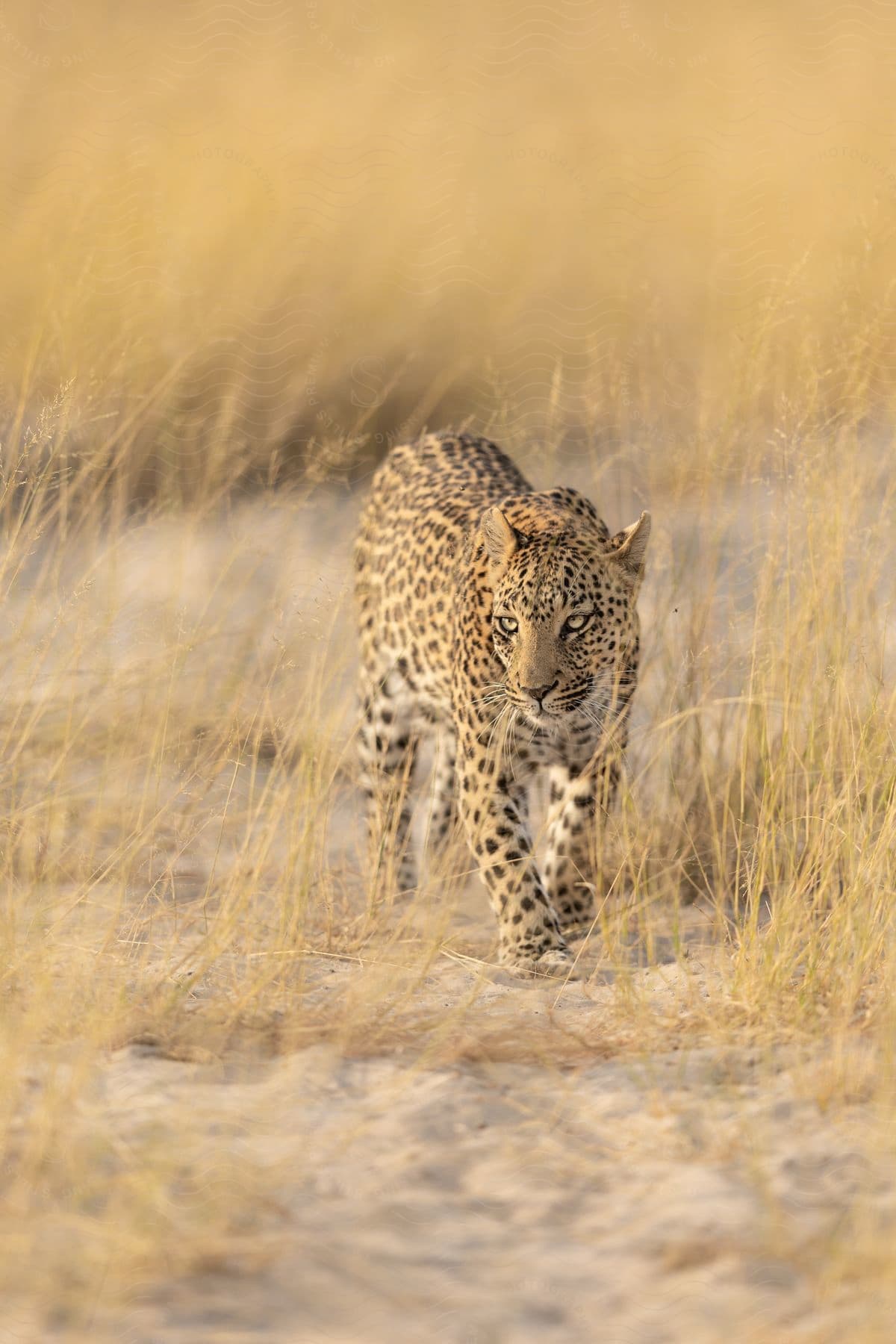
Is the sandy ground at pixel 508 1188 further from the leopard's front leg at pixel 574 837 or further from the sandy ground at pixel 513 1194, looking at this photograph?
the leopard's front leg at pixel 574 837

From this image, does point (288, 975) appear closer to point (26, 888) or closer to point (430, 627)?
point (26, 888)

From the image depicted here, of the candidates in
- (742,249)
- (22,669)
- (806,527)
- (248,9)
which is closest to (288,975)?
(22,669)

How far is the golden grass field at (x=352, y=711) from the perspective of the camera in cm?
287

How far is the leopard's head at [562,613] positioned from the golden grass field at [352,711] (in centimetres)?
37

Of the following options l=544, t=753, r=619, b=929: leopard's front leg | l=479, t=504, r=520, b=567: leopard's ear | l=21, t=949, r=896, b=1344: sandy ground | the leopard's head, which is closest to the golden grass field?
l=21, t=949, r=896, b=1344: sandy ground

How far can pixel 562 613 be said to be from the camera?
4.70 m

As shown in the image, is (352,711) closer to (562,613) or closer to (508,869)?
(508,869)

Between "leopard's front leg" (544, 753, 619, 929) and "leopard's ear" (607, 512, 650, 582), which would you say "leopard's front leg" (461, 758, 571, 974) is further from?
"leopard's ear" (607, 512, 650, 582)

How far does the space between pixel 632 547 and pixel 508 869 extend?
1061 millimetres

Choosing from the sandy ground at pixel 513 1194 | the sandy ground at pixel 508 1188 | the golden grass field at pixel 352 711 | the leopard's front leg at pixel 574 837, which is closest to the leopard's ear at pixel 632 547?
the golden grass field at pixel 352 711

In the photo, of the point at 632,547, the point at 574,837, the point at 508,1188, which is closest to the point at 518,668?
the point at 632,547

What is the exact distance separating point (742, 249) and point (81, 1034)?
826 cm

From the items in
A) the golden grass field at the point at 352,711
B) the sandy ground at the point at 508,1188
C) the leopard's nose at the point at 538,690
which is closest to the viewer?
the sandy ground at the point at 508,1188

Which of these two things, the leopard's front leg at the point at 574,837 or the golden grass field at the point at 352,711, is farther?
the leopard's front leg at the point at 574,837
